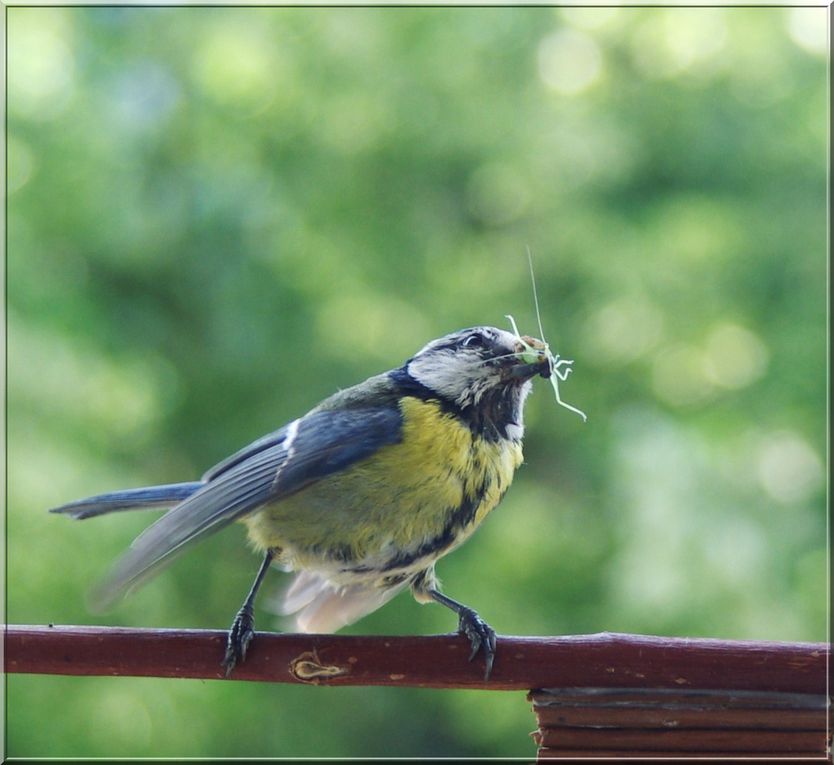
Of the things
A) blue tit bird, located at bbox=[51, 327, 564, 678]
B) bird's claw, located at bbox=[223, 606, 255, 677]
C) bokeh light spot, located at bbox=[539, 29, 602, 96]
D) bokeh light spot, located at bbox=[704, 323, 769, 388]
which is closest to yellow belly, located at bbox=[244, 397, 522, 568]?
blue tit bird, located at bbox=[51, 327, 564, 678]

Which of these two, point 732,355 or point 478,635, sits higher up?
point 478,635

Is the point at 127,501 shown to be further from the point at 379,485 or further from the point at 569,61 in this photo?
the point at 569,61

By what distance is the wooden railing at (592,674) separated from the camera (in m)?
0.83

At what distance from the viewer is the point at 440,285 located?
2543 mm

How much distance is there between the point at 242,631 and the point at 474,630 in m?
0.23

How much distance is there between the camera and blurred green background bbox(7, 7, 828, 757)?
227cm

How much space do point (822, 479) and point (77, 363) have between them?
1692 mm

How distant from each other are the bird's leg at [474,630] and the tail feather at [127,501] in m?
0.33

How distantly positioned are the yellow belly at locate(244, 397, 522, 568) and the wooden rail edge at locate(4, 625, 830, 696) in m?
0.17

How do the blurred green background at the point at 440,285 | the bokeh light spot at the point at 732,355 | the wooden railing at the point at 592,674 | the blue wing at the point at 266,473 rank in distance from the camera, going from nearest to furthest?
the wooden railing at the point at 592,674, the blue wing at the point at 266,473, the blurred green background at the point at 440,285, the bokeh light spot at the point at 732,355

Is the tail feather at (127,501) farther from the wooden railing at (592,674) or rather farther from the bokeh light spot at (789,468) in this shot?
the bokeh light spot at (789,468)

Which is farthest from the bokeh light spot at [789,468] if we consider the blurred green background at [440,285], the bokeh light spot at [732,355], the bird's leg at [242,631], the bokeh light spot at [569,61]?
the bird's leg at [242,631]

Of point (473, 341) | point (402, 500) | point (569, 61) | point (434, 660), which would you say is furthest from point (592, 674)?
point (569, 61)

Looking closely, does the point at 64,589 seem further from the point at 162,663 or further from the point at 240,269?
the point at 162,663
